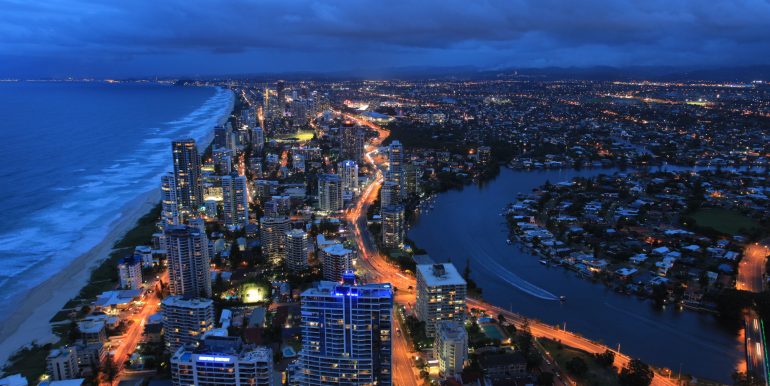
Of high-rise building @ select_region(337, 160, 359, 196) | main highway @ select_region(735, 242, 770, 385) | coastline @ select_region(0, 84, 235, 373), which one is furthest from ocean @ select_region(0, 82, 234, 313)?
main highway @ select_region(735, 242, 770, 385)

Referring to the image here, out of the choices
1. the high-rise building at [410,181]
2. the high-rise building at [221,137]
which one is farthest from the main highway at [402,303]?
the high-rise building at [221,137]

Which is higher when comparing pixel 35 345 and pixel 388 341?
pixel 388 341

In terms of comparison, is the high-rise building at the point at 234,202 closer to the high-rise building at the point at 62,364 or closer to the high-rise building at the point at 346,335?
the high-rise building at the point at 62,364

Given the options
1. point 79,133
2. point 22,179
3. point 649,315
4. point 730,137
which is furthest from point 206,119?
point 649,315

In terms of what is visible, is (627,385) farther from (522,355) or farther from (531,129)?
(531,129)

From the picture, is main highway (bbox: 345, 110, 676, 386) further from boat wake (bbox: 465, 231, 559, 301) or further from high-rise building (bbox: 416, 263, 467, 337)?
boat wake (bbox: 465, 231, 559, 301)

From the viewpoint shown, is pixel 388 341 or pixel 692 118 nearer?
pixel 388 341

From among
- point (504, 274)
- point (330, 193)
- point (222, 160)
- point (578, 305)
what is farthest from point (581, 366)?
point (222, 160)
